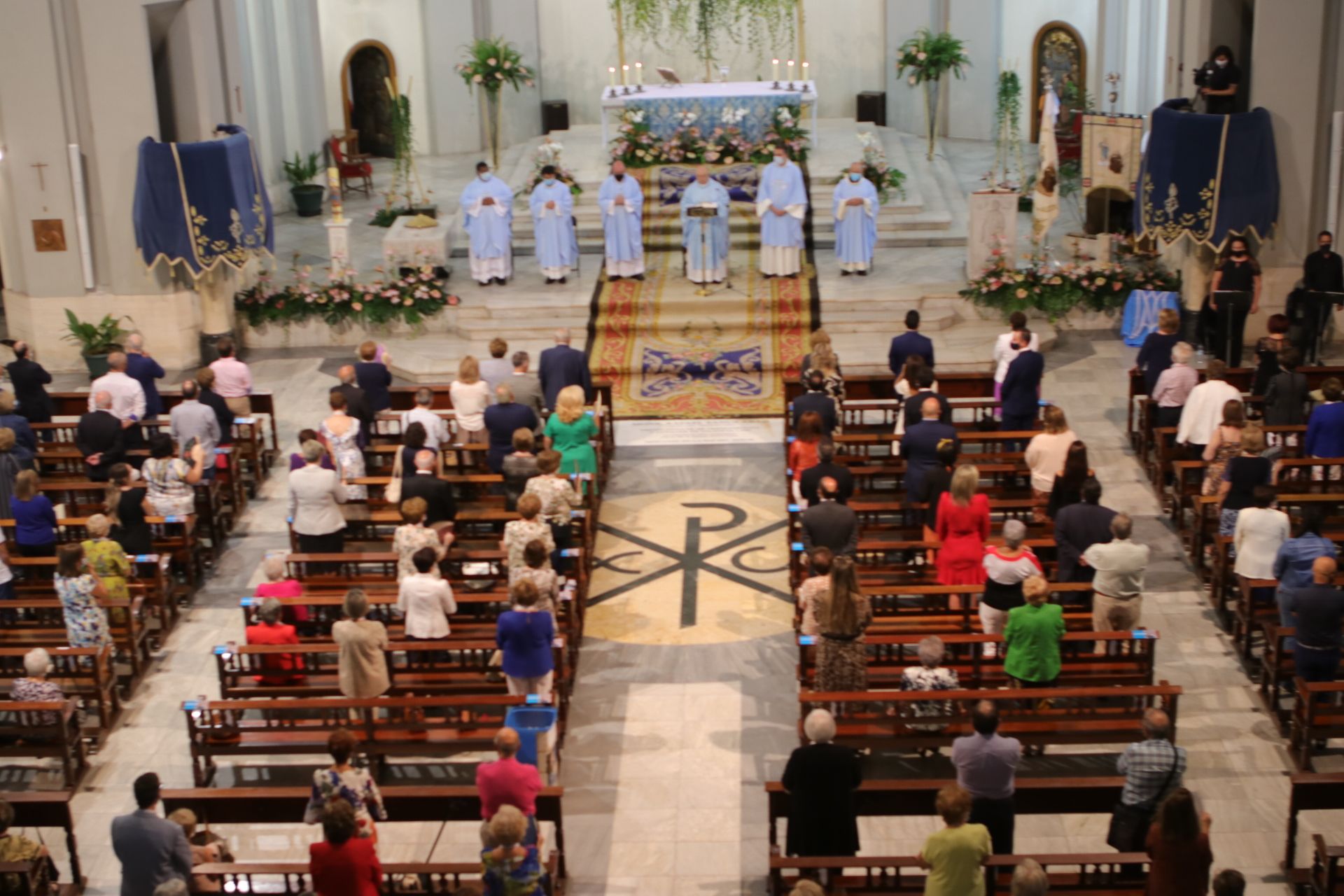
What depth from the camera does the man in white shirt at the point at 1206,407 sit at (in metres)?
13.5

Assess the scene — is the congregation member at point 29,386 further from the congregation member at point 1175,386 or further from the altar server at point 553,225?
the congregation member at point 1175,386

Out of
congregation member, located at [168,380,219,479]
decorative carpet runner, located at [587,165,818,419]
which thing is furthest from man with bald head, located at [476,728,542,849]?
decorative carpet runner, located at [587,165,818,419]

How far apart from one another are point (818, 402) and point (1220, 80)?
21.9 feet

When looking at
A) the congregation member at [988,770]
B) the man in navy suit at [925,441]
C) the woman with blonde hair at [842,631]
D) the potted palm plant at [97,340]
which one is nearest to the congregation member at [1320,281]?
the man in navy suit at [925,441]

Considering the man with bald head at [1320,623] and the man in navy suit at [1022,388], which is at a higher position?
the man in navy suit at [1022,388]

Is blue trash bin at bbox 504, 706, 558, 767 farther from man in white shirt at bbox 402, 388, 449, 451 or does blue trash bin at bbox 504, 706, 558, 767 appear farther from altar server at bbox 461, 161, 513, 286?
altar server at bbox 461, 161, 513, 286

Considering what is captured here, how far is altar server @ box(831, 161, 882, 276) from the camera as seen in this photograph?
786 inches

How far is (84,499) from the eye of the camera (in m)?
14.6

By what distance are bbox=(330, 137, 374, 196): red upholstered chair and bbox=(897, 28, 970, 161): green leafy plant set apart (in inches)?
315

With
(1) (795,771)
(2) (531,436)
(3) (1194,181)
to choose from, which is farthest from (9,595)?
(3) (1194,181)

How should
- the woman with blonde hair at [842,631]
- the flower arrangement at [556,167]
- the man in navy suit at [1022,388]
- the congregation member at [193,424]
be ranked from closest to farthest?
1. the woman with blonde hair at [842,631]
2. the congregation member at [193,424]
3. the man in navy suit at [1022,388]
4. the flower arrangement at [556,167]

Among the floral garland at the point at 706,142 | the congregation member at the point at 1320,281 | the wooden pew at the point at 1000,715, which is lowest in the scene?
the wooden pew at the point at 1000,715

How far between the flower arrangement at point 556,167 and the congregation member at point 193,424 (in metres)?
8.20

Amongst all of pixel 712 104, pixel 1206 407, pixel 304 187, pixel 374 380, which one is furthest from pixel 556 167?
pixel 1206 407
